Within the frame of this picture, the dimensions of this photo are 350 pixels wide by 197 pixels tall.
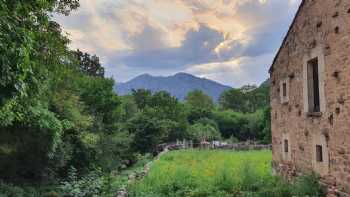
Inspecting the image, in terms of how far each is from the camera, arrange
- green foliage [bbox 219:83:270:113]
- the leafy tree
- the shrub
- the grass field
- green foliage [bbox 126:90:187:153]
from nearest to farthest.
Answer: the shrub
the grass field
green foliage [bbox 126:90:187:153]
the leafy tree
green foliage [bbox 219:83:270:113]

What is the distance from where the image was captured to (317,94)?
40.5ft

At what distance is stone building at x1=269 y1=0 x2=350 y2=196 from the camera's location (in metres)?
10.2

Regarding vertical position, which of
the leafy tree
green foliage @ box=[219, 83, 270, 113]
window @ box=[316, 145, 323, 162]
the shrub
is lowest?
the shrub

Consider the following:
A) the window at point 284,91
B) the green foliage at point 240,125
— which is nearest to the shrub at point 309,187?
the window at point 284,91

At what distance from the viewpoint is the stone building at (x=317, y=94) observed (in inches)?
402

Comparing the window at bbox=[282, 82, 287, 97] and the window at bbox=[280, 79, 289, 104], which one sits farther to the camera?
the window at bbox=[282, 82, 287, 97]

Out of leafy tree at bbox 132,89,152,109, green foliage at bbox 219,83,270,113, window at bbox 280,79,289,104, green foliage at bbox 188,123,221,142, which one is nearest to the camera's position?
window at bbox 280,79,289,104

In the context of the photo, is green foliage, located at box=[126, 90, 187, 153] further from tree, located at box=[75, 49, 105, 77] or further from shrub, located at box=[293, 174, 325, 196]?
shrub, located at box=[293, 174, 325, 196]

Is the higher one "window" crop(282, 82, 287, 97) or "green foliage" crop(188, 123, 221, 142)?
"window" crop(282, 82, 287, 97)

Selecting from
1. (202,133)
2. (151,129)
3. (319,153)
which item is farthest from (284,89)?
(202,133)

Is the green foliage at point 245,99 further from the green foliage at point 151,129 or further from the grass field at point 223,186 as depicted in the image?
the grass field at point 223,186

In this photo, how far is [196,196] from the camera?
13.3 m

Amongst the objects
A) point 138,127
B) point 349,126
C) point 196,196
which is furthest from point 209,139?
point 349,126


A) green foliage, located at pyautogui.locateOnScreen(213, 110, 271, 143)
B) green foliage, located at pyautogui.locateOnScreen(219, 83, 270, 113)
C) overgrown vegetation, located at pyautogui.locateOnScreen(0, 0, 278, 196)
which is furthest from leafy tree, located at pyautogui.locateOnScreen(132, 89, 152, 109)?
green foliage, located at pyautogui.locateOnScreen(219, 83, 270, 113)
